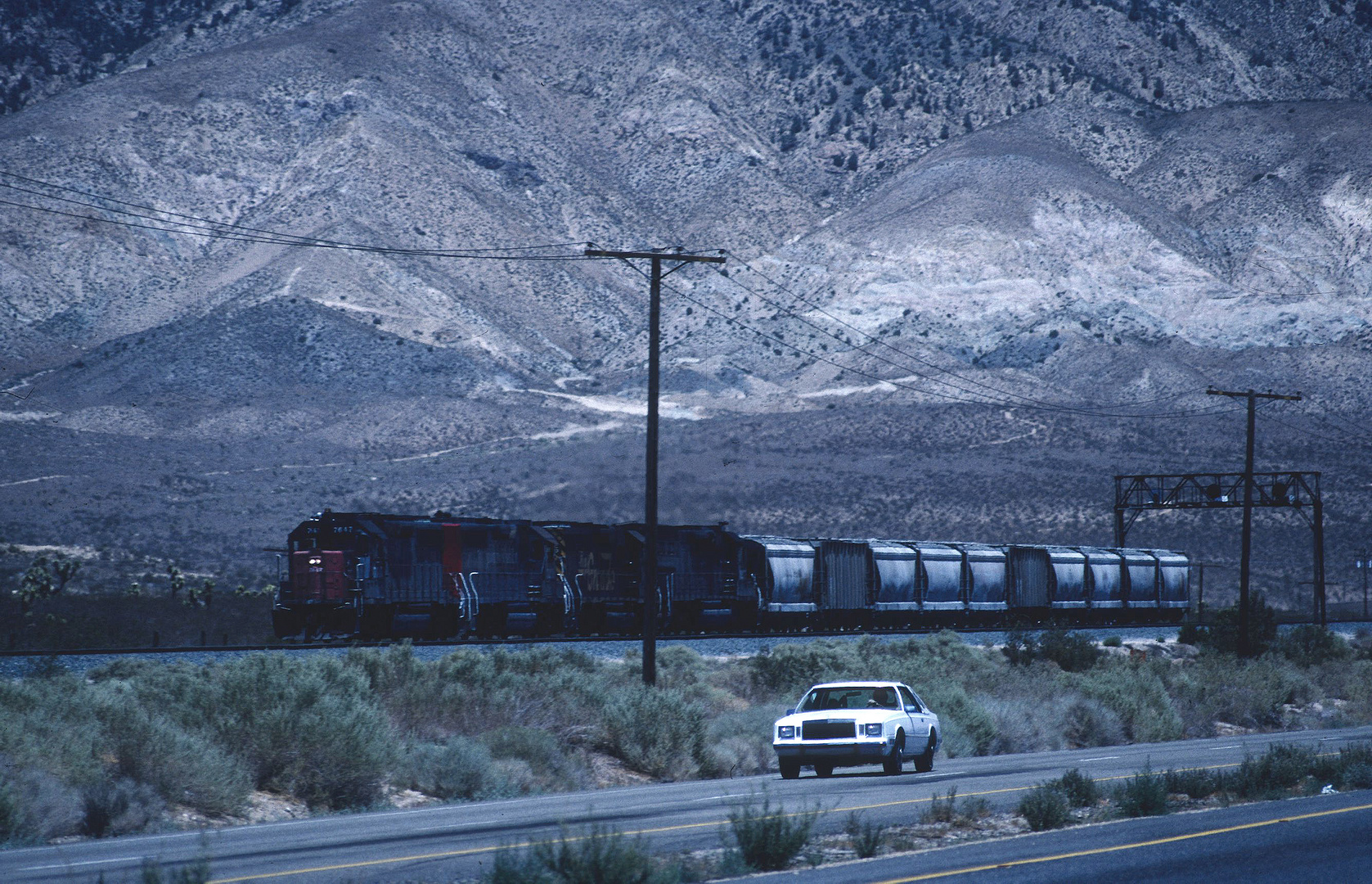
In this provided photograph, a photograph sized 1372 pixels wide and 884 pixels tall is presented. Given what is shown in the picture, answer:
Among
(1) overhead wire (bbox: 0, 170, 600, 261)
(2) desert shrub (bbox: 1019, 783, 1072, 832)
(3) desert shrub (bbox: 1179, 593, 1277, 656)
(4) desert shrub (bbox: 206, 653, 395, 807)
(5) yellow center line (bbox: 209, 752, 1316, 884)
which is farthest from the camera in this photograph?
(1) overhead wire (bbox: 0, 170, 600, 261)

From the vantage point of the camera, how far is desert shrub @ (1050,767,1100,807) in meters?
17.1

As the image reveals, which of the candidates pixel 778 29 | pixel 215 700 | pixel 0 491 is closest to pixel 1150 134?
pixel 778 29

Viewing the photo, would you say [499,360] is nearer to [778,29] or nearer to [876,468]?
[876,468]

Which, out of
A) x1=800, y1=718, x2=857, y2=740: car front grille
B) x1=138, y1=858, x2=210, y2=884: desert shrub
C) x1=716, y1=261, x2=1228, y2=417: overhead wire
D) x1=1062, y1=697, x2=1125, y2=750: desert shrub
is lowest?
x1=1062, y1=697, x2=1125, y2=750: desert shrub

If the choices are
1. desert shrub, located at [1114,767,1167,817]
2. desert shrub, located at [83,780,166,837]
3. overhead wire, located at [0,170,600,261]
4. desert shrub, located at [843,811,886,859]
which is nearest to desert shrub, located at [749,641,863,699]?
desert shrub, located at [1114,767,1167,817]

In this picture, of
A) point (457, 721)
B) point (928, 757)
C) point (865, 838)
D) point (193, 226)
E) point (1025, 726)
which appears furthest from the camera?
point (193, 226)

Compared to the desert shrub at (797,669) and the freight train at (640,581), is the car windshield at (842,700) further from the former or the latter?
the freight train at (640,581)

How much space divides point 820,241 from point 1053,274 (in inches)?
866

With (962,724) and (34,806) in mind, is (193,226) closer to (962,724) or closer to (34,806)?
(962,724)

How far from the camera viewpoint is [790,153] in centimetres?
15950

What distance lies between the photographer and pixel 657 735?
23344 millimetres

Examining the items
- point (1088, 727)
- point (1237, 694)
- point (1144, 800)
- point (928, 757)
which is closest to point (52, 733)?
point (928, 757)

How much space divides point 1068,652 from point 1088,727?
47.9 feet

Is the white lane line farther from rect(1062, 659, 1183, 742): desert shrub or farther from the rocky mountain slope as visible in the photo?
the rocky mountain slope
